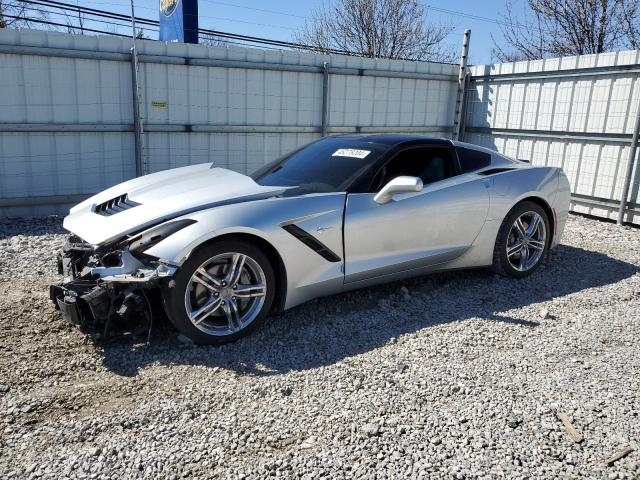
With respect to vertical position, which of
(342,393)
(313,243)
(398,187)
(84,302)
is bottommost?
(342,393)

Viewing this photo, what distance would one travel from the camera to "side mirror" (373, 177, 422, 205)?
13.3 feet

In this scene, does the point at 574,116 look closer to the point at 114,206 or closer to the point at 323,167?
the point at 323,167

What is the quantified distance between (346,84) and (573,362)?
723cm

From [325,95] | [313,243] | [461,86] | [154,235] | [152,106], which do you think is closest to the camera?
[154,235]

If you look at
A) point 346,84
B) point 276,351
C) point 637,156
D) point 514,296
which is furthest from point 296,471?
point 346,84

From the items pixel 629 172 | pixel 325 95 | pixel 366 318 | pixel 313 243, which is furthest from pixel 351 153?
pixel 629 172

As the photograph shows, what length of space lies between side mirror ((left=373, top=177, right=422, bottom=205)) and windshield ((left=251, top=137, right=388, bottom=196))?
0.89 feet

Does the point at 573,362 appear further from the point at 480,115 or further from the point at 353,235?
the point at 480,115

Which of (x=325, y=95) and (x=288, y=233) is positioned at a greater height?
(x=325, y=95)

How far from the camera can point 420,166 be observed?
15.3 ft

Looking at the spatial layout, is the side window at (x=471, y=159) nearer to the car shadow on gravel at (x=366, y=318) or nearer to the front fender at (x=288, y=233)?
the car shadow on gravel at (x=366, y=318)

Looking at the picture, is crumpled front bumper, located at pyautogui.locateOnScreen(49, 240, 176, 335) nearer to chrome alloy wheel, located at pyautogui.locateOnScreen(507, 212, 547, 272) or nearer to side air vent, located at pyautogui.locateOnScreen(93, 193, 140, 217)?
side air vent, located at pyautogui.locateOnScreen(93, 193, 140, 217)

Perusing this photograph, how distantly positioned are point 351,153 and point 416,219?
79 centimetres

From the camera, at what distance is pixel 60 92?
7504mm
